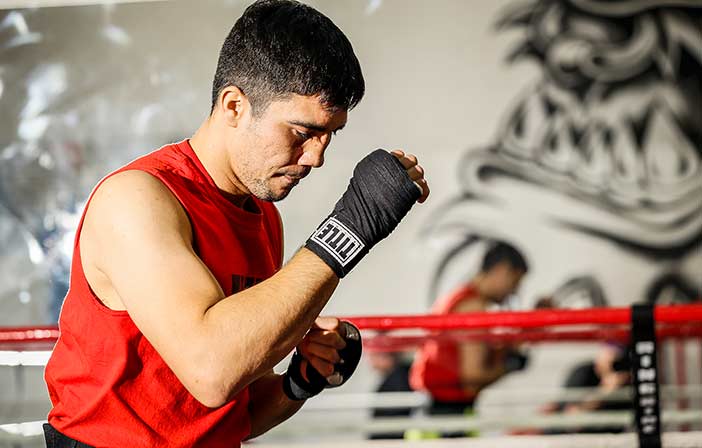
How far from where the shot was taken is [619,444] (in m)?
2.56

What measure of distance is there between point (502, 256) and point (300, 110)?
165 inches

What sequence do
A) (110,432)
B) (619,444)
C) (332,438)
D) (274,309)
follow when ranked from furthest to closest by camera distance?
(332,438) < (619,444) < (110,432) < (274,309)

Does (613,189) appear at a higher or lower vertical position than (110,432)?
lower

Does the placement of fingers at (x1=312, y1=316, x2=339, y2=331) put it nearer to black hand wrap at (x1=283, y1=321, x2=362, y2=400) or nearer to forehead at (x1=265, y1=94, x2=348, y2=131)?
black hand wrap at (x1=283, y1=321, x2=362, y2=400)

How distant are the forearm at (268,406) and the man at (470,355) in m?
2.54

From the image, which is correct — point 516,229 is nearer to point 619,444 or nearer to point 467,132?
point 467,132

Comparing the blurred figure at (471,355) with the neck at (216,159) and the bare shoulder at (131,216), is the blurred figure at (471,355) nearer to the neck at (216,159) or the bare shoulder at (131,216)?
the neck at (216,159)

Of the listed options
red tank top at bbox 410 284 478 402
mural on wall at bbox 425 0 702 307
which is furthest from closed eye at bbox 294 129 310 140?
mural on wall at bbox 425 0 702 307

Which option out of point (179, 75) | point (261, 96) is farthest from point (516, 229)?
point (261, 96)

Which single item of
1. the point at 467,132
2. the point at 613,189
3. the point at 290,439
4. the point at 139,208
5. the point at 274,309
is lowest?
the point at 290,439

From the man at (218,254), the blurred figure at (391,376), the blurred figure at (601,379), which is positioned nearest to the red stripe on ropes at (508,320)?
the man at (218,254)

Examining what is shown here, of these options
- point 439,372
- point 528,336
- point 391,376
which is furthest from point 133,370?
point 391,376

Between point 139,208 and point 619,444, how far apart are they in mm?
1708

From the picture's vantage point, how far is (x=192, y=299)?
1.29 meters
